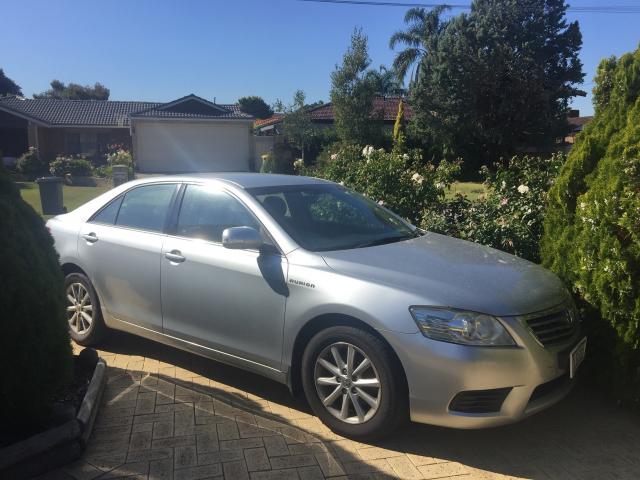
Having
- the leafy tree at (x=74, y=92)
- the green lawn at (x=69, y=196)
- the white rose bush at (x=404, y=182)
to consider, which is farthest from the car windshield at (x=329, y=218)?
the leafy tree at (x=74, y=92)

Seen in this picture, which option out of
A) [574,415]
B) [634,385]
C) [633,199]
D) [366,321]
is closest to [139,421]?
[366,321]

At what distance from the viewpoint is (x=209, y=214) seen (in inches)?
168

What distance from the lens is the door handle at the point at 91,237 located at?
477 centimetres

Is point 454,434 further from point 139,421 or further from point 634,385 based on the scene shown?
point 139,421

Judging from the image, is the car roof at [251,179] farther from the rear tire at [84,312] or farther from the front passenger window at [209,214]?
the rear tire at [84,312]

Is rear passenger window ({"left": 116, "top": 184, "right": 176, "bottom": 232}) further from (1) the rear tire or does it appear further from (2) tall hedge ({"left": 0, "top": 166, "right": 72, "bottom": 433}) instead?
(2) tall hedge ({"left": 0, "top": 166, "right": 72, "bottom": 433})

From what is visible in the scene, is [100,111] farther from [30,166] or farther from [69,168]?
[69,168]

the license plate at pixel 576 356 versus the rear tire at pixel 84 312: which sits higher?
the license plate at pixel 576 356

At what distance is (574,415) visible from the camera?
149 inches

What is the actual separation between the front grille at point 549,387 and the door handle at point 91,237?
3.51 meters

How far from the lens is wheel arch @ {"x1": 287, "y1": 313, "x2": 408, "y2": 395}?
320 cm

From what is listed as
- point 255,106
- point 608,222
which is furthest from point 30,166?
point 255,106

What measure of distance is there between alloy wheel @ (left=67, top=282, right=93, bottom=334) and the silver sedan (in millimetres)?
16

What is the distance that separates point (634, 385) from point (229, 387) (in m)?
2.71
